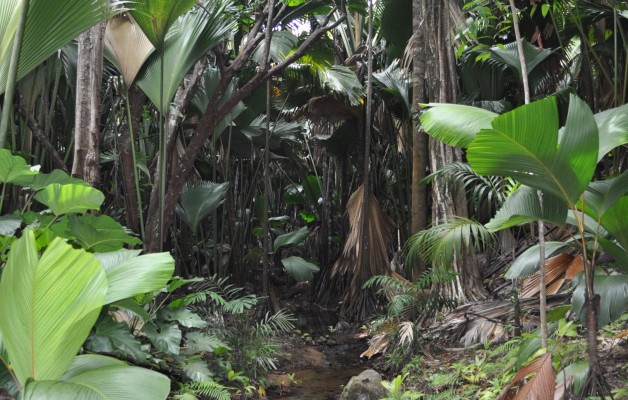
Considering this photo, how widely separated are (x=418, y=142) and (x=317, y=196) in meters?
4.38

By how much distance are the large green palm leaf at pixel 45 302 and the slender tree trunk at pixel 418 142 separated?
4.73m

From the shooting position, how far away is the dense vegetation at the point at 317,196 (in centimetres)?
268

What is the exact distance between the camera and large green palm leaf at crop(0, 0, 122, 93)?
319cm

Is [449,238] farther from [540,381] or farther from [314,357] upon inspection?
[314,357]

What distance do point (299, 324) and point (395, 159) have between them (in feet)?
8.75

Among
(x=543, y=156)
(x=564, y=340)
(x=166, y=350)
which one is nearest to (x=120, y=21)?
(x=166, y=350)

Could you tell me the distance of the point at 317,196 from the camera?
11.1m

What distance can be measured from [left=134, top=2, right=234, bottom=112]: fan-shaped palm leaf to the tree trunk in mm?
2382

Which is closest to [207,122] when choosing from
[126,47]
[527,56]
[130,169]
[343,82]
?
[130,169]

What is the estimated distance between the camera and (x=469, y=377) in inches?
161

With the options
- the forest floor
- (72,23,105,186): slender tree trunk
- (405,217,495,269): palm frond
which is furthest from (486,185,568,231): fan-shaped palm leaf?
(72,23,105,186): slender tree trunk

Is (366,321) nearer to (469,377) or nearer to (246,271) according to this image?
(246,271)

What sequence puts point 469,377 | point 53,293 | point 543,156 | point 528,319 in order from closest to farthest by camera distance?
1. point 53,293
2. point 543,156
3. point 469,377
4. point 528,319

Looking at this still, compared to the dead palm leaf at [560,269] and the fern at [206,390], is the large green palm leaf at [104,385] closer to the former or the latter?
the fern at [206,390]
